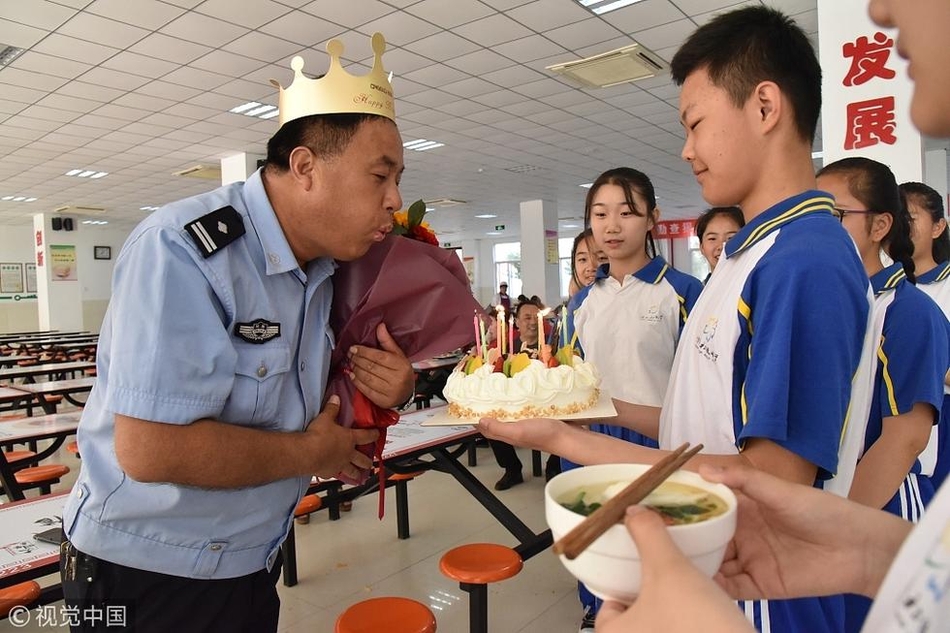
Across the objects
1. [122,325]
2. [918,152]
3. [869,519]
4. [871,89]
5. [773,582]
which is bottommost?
[773,582]

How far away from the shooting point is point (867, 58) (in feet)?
11.3

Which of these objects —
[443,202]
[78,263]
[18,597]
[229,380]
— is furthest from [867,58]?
[78,263]

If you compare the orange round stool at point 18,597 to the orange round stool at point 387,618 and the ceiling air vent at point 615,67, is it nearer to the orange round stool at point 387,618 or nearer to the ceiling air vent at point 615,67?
the orange round stool at point 387,618

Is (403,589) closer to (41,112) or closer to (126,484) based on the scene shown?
(126,484)

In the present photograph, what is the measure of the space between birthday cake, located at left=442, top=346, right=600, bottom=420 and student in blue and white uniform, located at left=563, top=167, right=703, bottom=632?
51cm

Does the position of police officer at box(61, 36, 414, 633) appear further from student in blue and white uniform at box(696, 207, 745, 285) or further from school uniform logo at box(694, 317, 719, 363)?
student in blue and white uniform at box(696, 207, 745, 285)

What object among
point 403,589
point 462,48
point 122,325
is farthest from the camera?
point 462,48

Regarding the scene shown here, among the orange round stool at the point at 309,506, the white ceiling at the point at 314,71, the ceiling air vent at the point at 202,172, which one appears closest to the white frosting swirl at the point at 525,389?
the orange round stool at the point at 309,506

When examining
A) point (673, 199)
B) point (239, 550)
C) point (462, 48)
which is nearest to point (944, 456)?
point (239, 550)

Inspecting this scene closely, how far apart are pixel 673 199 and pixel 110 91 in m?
11.8

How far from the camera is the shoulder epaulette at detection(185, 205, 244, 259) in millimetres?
1104

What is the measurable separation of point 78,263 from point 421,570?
1668 cm

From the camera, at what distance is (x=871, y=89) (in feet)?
11.4

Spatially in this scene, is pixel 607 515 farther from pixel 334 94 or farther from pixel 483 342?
pixel 483 342
